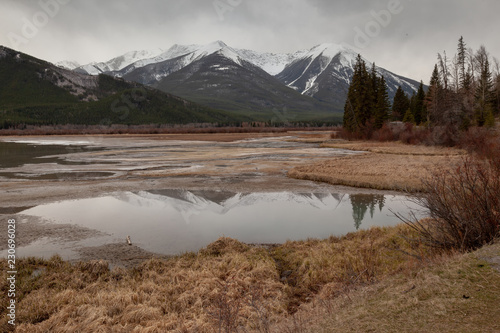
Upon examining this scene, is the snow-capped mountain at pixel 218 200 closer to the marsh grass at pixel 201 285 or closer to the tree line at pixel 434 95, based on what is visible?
the marsh grass at pixel 201 285

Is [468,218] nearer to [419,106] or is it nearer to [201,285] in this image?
[201,285]

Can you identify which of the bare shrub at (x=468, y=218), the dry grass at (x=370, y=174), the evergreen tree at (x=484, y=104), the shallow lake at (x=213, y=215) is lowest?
the shallow lake at (x=213, y=215)

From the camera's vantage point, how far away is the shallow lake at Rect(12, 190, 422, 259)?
14.6 m

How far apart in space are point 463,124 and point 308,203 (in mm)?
41962

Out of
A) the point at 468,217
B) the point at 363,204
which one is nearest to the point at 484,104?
the point at 363,204

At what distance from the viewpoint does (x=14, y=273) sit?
995cm

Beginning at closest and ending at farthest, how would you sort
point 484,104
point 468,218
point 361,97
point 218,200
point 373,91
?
point 468,218, point 218,200, point 484,104, point 361,97, point 373,91

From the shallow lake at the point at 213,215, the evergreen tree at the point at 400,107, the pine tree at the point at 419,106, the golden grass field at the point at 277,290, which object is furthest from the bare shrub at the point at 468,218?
the evergreen tree at the point at 400,107

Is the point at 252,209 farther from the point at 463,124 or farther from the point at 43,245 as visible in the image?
the point at 463,124

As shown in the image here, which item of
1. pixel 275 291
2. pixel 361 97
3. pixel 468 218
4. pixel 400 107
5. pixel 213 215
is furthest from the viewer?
pixel 400 107

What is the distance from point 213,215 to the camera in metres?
18.4

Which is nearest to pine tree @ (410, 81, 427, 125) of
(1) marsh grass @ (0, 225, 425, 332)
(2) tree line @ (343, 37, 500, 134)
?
(2) tree line @ (343, 37, 500, 134)

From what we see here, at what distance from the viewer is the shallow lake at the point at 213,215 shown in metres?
14.6

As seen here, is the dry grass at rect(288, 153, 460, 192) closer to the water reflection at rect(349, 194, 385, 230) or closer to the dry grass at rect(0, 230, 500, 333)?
the water reflection at rect(349, 194, 385, 230)
